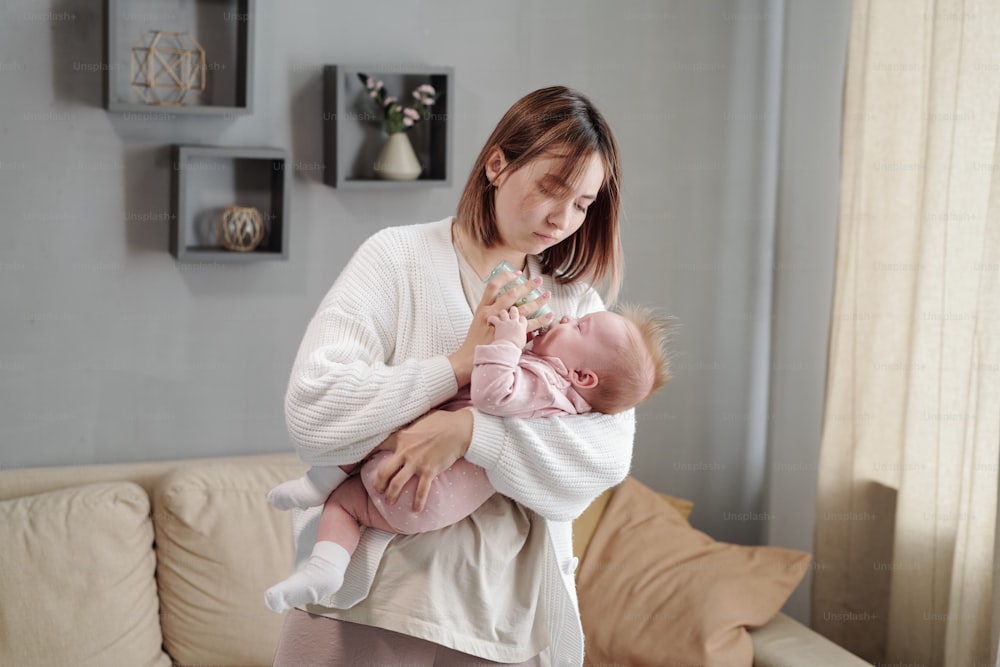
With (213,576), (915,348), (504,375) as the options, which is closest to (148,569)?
(213,576)

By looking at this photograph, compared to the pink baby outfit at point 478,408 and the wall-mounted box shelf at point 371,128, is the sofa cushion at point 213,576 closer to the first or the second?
the wall-mounted box shelf at point 371,128

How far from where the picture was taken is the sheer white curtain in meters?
2.21

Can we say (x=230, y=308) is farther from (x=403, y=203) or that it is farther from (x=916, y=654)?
(x=916, y=654)

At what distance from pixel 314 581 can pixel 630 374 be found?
1.75 ft

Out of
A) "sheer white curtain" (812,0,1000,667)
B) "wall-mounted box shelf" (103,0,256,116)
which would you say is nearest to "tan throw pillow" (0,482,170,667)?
"wall-mounted box shelf" (103,0,256,116)

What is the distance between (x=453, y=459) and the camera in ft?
4.47

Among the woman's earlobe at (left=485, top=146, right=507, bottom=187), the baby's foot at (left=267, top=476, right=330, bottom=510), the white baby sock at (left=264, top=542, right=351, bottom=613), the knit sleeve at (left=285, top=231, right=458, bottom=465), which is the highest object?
the woman's earlobe at (left=485, top=146, right=507, bottom=187)

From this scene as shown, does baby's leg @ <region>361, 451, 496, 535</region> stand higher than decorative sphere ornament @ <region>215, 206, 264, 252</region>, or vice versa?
decorative sphere ornament @ <region>215, 206, 264, 252</region>

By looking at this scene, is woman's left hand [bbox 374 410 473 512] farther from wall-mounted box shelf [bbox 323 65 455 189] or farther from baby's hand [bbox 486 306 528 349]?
wall-mounted box shelf [bbox 323 65 455 189]

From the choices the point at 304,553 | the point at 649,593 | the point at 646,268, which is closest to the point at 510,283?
the point at 304,553

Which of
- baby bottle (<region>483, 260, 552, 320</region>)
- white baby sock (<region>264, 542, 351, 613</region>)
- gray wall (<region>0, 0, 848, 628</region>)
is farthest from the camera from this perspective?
gray wall (<region>0, 0, 848, 628</region>)

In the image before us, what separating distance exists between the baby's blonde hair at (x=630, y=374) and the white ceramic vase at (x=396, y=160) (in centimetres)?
135

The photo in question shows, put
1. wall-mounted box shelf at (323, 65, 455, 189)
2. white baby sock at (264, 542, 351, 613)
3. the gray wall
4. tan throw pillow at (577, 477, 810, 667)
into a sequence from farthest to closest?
wall-mounted box shelf at (323, 65, 455, 189) → the gray wall → tan throw pillow at (577, 477, 810, 667) → white baby sock at (264, 542, 351, 613)

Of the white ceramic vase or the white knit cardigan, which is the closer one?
the white knit cardigan
